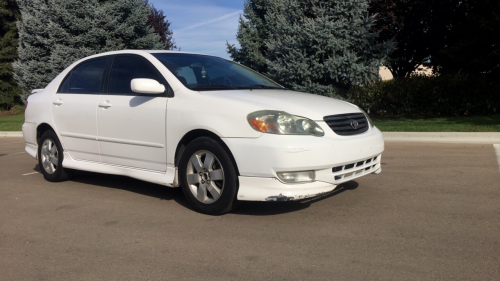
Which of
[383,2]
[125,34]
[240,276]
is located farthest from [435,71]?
[240,276]

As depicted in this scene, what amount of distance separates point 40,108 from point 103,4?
697 inches

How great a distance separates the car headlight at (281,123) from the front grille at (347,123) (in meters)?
0.22

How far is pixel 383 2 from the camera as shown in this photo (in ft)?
71.9

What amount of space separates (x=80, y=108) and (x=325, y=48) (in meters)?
12.0

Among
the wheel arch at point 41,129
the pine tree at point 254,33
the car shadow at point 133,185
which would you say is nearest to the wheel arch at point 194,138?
the car shadow at point 133,185

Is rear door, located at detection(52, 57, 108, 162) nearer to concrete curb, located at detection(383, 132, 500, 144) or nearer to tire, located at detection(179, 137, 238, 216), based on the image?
tire, located at detection(179, 137, 238, 216)

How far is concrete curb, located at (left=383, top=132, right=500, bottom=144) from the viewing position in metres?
10.6

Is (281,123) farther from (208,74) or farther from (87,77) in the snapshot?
(87,77)

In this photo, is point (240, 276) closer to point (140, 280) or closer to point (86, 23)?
point (140, 280)

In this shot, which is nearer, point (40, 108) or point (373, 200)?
point (373, 200)

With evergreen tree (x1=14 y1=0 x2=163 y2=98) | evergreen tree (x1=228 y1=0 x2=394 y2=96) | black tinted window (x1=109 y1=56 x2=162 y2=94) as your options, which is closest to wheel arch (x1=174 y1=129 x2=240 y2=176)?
black tinted window (x1=109 y1=56 x2=162 y2=94)

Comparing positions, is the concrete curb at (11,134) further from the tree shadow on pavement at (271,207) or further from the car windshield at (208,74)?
the tree shadow on pavement at (271,207)

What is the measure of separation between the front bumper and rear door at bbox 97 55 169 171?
102cm

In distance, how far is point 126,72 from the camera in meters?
5.94
